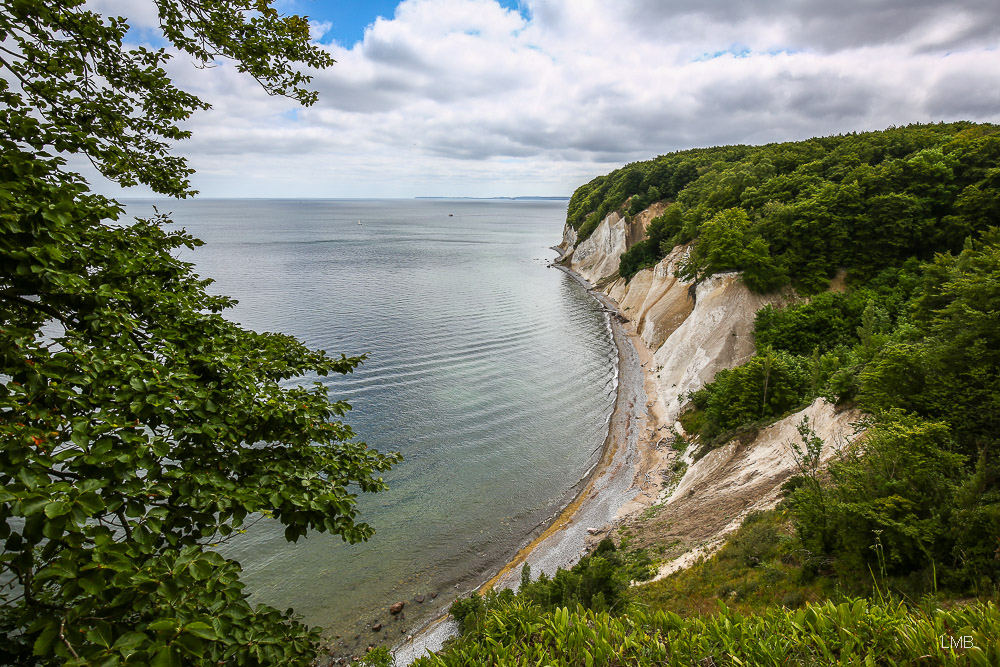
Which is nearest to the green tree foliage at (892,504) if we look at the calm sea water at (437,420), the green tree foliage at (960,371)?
the green tree foliage at (960,371)

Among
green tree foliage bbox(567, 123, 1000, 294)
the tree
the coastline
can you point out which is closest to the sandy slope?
the coastline

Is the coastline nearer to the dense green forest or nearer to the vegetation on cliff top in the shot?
the dense green forest

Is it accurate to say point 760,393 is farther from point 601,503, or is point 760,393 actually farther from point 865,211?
point 865,211

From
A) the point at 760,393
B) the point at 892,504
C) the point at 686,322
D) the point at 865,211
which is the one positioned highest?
the point at 865,211

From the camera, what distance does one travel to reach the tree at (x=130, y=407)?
298 cm

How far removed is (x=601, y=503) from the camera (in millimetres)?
23125

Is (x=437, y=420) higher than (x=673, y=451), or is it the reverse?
(x=437, y=420)

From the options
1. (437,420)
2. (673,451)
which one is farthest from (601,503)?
(437,420)

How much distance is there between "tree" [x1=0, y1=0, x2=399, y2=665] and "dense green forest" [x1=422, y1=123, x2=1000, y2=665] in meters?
3.51

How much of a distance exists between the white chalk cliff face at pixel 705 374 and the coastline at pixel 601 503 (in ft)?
4.54

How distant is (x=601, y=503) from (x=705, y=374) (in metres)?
13.7

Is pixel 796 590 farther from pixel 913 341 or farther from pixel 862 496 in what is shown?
pixel 913 341

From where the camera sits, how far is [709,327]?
111ft

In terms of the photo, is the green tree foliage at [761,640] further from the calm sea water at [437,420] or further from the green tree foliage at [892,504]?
the calm sea water at [437,420]
